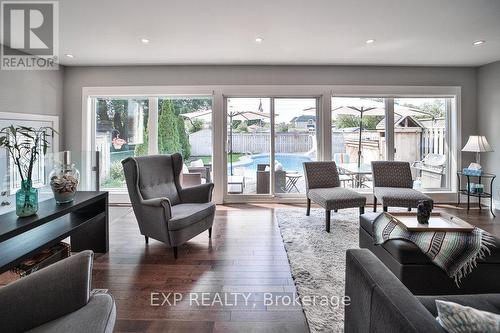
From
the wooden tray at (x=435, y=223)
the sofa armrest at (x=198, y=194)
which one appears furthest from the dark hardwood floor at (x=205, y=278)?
the wooden tray at (x=435, y=223)

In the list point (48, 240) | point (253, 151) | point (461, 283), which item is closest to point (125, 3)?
point (48, 240)

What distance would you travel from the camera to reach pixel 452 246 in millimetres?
2070

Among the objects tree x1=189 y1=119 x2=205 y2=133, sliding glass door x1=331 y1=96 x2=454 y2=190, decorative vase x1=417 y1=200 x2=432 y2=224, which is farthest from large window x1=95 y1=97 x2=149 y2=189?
decorative vase x1=417 y1=200 x2=432 y2=224

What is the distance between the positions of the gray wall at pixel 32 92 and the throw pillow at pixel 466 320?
5422 mm

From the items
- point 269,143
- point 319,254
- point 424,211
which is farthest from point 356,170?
point 424,211

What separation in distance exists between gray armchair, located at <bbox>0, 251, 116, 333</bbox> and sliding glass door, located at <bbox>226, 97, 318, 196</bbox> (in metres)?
4.13

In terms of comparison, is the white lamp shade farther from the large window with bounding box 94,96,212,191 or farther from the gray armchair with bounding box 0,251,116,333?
the gray armchair with bounding box 0,251,116,333

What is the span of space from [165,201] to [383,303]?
2.25 metres

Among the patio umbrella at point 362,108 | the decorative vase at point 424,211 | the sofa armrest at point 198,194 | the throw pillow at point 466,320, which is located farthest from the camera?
the patio umbrella at point 362,108

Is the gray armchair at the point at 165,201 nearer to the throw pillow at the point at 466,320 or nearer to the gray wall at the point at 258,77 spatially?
the gray wall at the point at 258,77

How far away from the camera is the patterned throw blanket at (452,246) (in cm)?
199

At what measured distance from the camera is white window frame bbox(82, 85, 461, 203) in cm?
522

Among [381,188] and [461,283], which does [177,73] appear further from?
[461,283]

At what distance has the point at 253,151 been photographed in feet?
17.9
